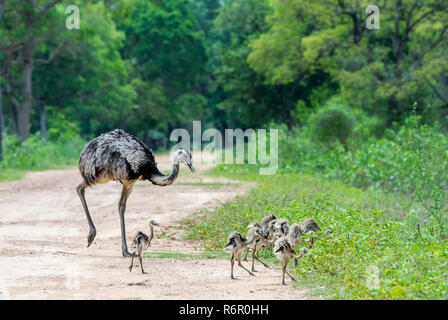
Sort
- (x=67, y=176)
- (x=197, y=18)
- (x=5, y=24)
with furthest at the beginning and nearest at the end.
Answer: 1. (x=197, y=18)
2. (x=5, y=24)
3. (x=67, y=176)

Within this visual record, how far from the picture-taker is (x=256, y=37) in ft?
134

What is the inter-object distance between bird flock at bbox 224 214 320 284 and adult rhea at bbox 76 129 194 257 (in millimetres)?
1607

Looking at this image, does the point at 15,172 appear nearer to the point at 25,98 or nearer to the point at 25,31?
the point at 25,31

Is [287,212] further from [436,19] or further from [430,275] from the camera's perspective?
[436,19]

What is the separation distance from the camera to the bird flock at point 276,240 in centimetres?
804

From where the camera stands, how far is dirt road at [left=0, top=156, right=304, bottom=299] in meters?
7.41

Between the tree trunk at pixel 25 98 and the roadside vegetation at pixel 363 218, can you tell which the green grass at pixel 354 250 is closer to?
the roadside vegetation at pixel 363 218

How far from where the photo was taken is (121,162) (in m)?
10.4

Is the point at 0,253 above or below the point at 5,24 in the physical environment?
below

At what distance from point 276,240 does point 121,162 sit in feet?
9.53

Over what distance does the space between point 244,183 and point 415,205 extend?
644cm

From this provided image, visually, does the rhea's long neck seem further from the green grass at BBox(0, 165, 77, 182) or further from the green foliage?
the green foliage

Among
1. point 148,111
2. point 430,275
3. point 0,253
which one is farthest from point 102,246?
point 148,111

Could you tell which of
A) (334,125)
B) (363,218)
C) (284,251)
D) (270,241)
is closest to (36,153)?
(334,125)
